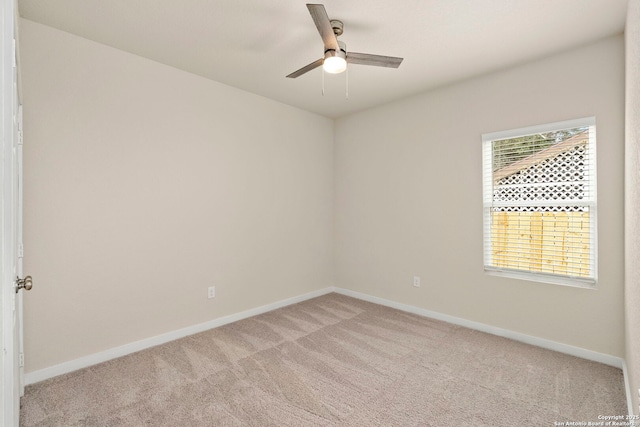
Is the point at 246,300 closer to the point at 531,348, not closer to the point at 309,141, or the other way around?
the point at 309,141

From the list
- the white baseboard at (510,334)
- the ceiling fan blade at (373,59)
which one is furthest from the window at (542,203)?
the ceiling fan blade at (373,59)

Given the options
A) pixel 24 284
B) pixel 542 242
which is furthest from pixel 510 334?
pixel 24 284

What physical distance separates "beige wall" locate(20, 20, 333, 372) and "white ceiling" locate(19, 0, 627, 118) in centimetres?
29

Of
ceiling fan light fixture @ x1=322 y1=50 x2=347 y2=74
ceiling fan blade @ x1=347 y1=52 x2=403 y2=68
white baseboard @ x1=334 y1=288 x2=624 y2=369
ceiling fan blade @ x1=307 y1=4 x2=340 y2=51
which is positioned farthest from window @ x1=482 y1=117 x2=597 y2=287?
ceiling fan blade @ x1=307 y1=4 x2=340 y2=51

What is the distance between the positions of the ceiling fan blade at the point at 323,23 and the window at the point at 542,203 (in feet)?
6.51

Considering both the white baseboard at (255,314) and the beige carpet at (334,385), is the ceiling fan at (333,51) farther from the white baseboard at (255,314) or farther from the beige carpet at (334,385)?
the white baseboard at (255,314)

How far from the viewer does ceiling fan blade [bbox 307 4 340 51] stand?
70.6 inches

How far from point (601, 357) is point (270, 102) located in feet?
13.4

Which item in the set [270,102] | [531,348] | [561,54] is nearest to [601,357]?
[531,348]

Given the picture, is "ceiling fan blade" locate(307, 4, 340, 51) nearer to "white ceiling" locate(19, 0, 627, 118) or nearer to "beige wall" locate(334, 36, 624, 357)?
"white ceiling" locate(19, 0, 627, 118)

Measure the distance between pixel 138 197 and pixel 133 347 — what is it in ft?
4.35

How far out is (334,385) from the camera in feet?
7.63

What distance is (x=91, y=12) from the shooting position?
7.34 ft

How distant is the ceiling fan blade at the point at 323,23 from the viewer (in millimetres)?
1794
